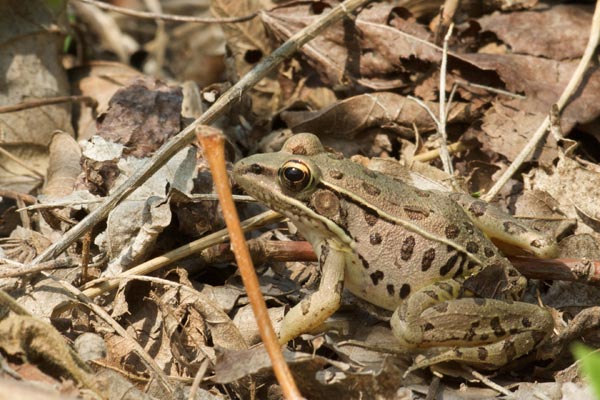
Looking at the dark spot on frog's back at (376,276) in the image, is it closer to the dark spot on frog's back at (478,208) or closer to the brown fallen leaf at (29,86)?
Result: the dark spot on frog's back at (478,208)

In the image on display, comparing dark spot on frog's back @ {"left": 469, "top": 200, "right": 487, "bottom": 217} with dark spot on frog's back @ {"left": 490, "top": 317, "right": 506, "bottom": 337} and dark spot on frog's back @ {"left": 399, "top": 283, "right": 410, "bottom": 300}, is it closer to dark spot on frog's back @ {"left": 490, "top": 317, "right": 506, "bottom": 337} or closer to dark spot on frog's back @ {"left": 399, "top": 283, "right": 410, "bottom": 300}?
dark spot on frog's back @ {"left": 399, "top": 283, "right": 410, "bottom": 300}

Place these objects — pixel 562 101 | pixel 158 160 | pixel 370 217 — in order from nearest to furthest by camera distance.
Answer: pixel 370 217, pixel 158 160, pixel 562 101

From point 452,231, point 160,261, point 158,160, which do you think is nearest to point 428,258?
point 452,231

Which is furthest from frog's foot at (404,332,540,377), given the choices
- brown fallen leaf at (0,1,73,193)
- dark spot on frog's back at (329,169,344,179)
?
brown fallen leaf at (0,1,73,193)

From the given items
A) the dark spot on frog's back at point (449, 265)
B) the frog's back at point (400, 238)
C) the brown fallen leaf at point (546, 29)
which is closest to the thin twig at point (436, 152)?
the brown fallen leaf at point (546, 29)

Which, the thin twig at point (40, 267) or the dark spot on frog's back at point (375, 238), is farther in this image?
the dark spot on frog's back at point (375, 238)

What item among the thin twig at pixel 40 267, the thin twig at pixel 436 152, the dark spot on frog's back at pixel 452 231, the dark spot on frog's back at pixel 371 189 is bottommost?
the thin twig at pixel 436 152

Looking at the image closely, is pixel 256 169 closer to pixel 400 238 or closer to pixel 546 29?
pixel 400 238
